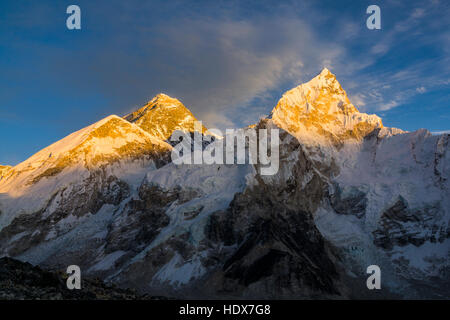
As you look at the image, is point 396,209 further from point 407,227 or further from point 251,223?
point 251,223

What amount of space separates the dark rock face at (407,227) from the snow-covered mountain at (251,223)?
40 centimetres

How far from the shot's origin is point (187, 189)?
520ft

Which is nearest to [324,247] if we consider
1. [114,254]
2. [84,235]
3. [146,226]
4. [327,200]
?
[327,200]

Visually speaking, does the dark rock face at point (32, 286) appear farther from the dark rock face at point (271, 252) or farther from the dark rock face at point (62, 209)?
the dark rock face at point (62, 209)

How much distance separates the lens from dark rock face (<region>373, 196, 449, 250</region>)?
505ft

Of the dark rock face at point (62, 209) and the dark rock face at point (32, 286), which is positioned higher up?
the dark rock face at point (62, 209)

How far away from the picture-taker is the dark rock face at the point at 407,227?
505 ft

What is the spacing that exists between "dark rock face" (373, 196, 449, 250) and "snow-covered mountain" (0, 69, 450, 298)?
0.40 meters

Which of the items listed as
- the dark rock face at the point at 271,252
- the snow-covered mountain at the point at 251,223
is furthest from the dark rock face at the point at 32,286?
the dark rock face at the point at 271,252

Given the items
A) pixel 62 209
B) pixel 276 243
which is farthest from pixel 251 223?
pixel 62 209

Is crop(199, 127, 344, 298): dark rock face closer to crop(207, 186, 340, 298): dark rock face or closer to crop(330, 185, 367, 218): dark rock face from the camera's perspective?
crop(207, 186, 340, 298): dark rock face

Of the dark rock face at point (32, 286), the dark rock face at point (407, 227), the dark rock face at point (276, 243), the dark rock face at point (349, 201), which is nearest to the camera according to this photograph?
the dark rock face at point (32, 286)

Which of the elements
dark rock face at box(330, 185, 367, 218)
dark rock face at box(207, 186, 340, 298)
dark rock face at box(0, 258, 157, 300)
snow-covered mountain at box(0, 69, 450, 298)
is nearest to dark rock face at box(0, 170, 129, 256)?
snow-covered mountain at box(0, 69, 450, 298)

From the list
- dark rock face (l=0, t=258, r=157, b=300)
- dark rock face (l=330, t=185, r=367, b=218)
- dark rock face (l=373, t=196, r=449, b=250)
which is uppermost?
dark rock face (l=330, t=185, r=367, b=218)
